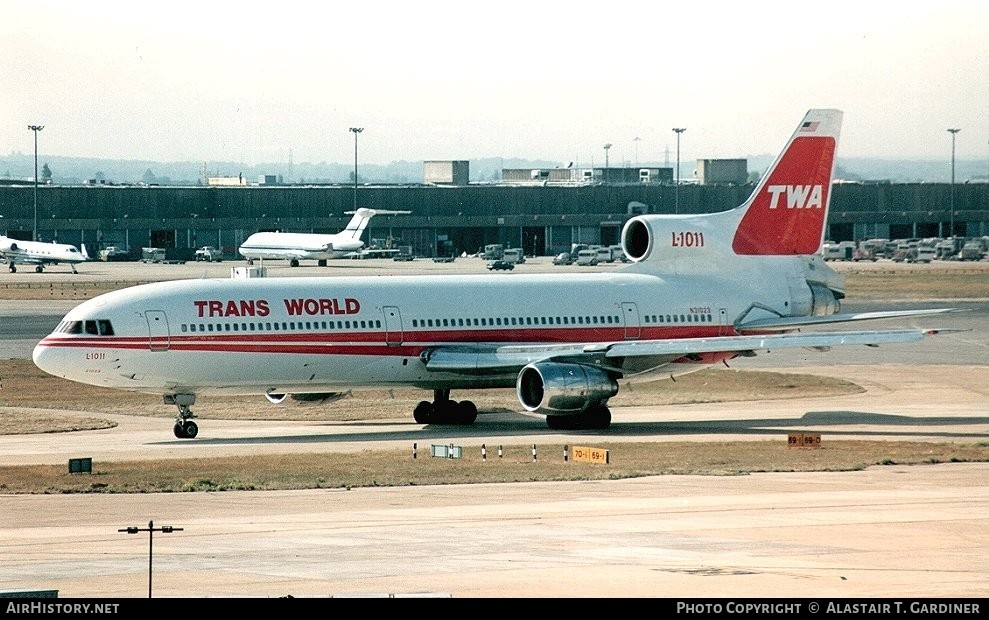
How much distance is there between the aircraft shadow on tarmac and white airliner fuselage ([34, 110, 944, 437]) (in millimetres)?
1117

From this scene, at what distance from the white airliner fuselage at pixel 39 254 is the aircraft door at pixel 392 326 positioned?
11384 centimetres

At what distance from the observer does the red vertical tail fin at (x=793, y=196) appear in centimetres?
6159

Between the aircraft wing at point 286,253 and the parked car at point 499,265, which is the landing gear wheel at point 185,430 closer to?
the parked car at point 499,265

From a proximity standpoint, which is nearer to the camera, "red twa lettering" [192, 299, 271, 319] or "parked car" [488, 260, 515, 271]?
"red twa lettering" [192, 299, 271, 319]

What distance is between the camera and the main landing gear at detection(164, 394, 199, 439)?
5188cm

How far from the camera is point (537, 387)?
175 feet

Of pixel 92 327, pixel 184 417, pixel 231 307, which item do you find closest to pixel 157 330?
pixel 92 327

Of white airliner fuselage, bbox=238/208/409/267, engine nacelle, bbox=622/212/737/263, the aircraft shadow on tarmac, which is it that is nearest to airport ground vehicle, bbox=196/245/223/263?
white airliner fuselage, bbox=238/208/409/267

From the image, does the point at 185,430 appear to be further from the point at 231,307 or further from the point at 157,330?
the point at 231,307

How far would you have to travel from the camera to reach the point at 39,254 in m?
164

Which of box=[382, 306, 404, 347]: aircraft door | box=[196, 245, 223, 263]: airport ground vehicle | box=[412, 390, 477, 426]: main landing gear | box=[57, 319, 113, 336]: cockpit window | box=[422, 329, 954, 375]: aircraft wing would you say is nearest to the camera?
box=[57, 319, 113, 336]: cockpit window

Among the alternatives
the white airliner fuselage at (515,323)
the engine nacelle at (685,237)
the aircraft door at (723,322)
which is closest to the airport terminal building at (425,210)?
the white airliner fuselage at (515,323)

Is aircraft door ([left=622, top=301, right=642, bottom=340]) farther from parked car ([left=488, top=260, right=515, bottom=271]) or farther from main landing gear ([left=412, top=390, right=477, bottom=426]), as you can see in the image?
parked car ([left=488, top=260, right=515, bottom=271])

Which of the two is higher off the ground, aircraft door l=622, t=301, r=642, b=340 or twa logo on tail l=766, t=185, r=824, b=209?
twa logo on tail l=766, t=185, r=824, b=209
